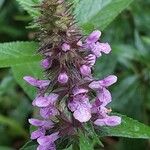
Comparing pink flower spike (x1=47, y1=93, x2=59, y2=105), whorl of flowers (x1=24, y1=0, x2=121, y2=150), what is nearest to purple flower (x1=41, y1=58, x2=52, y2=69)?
whorl of flowers (x1=24, y1=0, x2=121, y2=150)

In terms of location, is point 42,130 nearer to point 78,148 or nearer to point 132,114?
point 78,148

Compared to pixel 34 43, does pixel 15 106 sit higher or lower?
lower

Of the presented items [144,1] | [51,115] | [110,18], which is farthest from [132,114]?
[51,115]

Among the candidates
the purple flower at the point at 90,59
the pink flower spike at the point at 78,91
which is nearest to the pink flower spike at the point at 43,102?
the pink flower spike at the point at 78,91

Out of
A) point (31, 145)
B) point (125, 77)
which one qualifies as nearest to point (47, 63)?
point (31, 145)

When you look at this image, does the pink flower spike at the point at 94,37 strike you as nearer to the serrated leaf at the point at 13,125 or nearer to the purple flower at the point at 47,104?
the purple flower at the point at 47,104

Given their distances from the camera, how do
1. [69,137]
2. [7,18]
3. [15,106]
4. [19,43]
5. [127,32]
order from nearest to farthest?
[69,137], [19,43], [127,32], [15,106], [7,18]

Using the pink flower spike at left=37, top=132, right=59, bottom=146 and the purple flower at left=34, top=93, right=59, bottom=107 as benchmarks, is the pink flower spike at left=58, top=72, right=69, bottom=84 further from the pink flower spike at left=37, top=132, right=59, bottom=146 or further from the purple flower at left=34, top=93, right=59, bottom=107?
the pink flower spike at left=37, top=132, right=59, bottom=146
